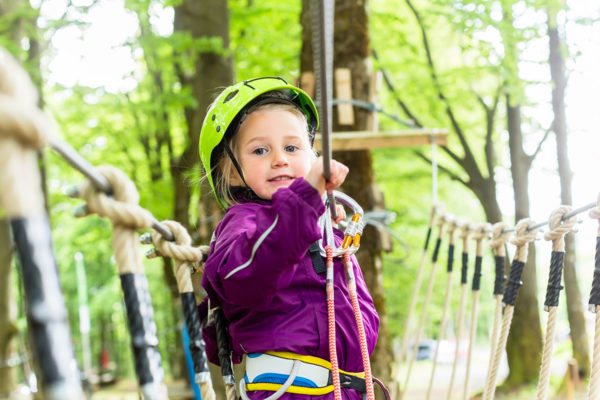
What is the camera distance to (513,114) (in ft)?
38.3

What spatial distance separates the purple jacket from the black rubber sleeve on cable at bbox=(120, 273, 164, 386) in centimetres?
64

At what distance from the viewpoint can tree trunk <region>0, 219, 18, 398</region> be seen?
1166 centimetres

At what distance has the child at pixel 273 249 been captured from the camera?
179 centimetres

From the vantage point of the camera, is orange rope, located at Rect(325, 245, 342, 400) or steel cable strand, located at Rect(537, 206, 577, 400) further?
steel cable strand, located at Rect(537, 206, 577, 400)

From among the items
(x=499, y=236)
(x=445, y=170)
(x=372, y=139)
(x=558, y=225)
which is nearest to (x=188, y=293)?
(x=558, y=225)

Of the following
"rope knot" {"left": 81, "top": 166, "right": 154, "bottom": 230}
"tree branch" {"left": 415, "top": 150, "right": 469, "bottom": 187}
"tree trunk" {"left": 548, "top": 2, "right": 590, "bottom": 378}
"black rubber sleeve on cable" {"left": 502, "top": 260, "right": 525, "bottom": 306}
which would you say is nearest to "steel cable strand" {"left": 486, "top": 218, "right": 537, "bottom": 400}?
"black rubber sleeve on cable" {"left": 502, "top": 260, "right": 525, "bottom": 306}

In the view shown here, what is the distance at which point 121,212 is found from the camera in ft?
3.59

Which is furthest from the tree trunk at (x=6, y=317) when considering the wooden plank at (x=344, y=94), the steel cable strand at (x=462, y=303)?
the steel cable strand at (x=462, y=303)

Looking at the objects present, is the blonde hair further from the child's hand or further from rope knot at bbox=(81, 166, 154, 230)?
rope knot at bbox=(81, 166, 154, 230)

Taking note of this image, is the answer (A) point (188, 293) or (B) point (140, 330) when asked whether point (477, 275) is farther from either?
(B) point (140, 330)

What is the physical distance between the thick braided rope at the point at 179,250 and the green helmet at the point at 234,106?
62cm

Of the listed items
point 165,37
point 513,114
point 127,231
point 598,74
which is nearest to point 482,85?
point 513,114

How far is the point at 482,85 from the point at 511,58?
3704mm

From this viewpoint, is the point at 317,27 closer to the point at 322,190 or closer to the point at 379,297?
the point at 322,190
